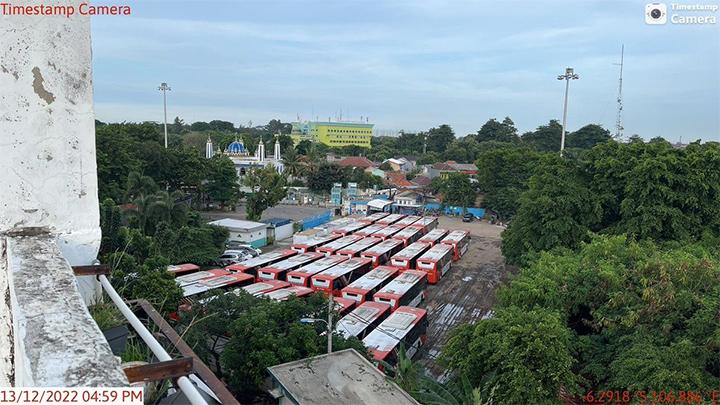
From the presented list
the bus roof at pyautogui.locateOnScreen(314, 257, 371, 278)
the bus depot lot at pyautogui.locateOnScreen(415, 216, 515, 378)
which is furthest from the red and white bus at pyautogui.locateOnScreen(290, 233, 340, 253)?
the bus depot lot at pyautogui.locateOnScreen(415, 216, 515, 378)

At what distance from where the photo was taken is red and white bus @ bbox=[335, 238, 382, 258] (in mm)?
18250

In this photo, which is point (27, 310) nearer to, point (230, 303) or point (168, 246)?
point (230, 303)

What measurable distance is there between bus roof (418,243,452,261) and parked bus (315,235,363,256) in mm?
3395

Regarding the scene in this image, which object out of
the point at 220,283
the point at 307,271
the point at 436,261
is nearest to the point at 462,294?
the point at 436,261

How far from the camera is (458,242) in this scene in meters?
21.2

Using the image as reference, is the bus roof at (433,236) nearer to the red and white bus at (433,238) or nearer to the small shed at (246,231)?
the red and white bus at (433,238)

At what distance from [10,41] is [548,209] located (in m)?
13.1

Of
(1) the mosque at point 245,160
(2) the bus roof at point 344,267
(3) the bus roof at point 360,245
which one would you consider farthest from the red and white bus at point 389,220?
(1) the mosque at point 245,160

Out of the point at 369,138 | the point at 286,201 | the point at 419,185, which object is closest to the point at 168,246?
the point at 286,201

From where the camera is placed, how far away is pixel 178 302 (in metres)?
9.48

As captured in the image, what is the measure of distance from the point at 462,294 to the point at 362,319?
17.5 feet

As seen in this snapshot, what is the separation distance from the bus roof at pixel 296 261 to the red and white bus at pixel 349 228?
4118 mm

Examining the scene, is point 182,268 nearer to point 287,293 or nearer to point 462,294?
point 287,293

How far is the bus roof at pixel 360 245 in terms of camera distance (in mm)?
18473
